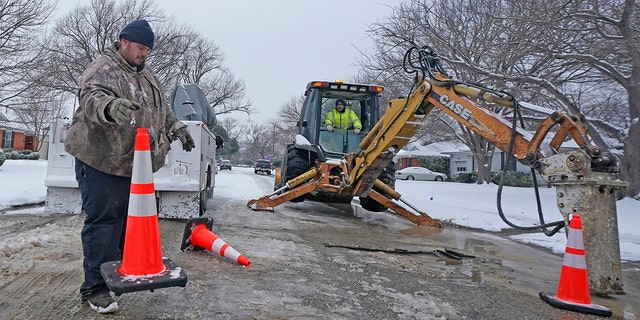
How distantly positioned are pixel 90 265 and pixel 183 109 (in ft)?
16.6

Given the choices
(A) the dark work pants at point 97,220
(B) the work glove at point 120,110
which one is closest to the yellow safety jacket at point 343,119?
(A) the dark work pants at point 97,220

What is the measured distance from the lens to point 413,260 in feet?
14.5

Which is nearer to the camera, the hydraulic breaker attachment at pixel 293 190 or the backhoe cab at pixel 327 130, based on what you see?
the hydraulic breaker attachment at pixel 293 190

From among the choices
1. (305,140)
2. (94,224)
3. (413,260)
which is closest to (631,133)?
(305,140)

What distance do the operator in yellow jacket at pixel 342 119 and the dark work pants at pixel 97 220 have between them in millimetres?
6052

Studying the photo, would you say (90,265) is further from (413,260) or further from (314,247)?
(413,260)

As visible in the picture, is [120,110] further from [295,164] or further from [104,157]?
[295,164]

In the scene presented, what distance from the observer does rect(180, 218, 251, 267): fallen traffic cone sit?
3830 millimetres

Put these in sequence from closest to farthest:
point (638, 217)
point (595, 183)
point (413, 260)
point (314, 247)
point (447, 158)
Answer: point (595, 183)
point (413, 260)
point (314, 247)
point (638, 217)
point (447, 158)

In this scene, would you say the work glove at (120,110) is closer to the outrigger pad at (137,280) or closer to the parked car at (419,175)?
the outrigger pad at (137,280)

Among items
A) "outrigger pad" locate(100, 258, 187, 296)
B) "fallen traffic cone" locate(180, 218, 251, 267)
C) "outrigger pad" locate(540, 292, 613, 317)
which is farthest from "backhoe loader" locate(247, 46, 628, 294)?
"outrigger pad" locate(100, 258, 187, 296)

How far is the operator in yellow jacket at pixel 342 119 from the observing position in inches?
331

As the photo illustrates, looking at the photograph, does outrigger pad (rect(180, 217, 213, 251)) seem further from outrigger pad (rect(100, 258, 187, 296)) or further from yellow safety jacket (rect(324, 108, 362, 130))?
yellow safety jacket (rect(324, 108, 362, 130))

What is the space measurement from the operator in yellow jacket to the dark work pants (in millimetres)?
6052
